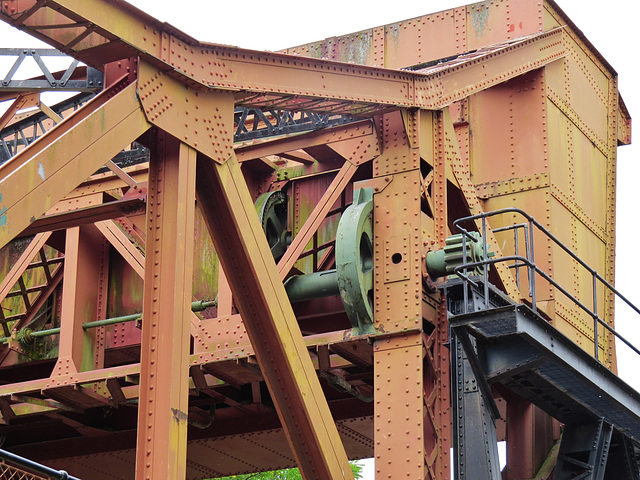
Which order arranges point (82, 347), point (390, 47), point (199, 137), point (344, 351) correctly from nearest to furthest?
point (199, 137), point (344, 351), point (82, 347), point (390, 47)

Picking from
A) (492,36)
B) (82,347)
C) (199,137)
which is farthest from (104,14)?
(492,36)

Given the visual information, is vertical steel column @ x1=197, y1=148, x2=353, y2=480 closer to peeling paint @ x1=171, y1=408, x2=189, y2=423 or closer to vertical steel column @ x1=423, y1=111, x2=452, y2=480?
vertical steel column @ x1=423, y1=111, x2=452, y2=480

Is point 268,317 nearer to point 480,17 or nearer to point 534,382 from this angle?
point 534,382

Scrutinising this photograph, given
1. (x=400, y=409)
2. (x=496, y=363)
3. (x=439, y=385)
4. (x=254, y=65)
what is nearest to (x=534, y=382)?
(x=496, y=363)

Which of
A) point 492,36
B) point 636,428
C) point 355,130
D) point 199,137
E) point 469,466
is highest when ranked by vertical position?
point 492,36

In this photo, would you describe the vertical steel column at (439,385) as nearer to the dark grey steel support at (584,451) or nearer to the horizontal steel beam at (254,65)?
the horizontal steel beam at (254,65)

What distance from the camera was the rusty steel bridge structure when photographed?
12086mm

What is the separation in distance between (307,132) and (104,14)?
6.05m

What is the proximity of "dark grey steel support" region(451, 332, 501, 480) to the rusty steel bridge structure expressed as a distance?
33 millimetres

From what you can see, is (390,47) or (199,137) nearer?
(199,137)

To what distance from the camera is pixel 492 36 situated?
20000mm

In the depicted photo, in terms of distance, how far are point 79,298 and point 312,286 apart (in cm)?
453

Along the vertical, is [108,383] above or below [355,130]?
below

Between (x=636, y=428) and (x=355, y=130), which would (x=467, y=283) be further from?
(x=636, y=428)
